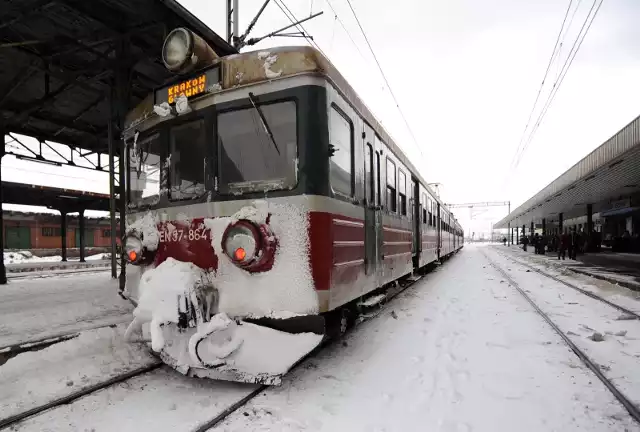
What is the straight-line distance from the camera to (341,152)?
4082 millimetres

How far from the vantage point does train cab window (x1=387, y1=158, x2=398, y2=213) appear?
20.5 feet

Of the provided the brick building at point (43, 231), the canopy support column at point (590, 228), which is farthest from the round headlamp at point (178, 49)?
the canopy support column at point (590, 228)

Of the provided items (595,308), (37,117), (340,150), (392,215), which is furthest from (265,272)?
(37,117)

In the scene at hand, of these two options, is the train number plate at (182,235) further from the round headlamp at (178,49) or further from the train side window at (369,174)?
the train side window at (369,174)

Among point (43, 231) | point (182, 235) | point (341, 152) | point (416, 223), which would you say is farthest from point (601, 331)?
point (43, 231)

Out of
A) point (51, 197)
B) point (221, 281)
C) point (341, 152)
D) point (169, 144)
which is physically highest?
point (51, 197)

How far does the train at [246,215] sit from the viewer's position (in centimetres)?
331

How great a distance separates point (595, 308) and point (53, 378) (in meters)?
8.45

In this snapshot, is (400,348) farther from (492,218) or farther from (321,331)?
(492,218)

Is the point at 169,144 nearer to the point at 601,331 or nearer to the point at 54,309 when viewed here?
the point at 54,309

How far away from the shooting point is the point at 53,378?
3801mm

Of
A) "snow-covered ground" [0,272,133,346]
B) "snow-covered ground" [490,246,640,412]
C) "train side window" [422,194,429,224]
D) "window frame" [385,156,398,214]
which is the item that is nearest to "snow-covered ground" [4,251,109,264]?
"snow-covered ground" [0,272,133,346]

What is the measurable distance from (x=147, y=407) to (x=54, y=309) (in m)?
4.82

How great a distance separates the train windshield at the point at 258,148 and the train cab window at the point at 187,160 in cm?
29
